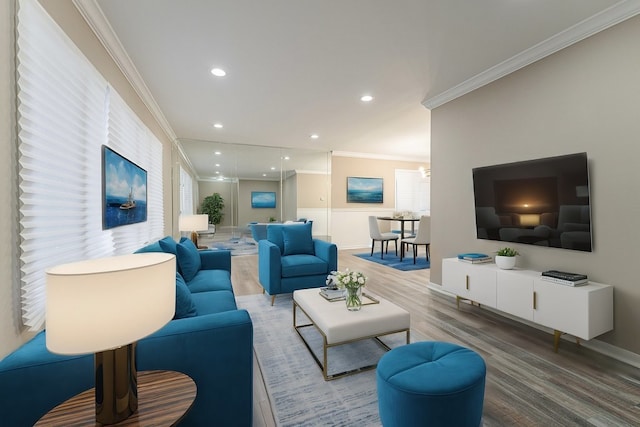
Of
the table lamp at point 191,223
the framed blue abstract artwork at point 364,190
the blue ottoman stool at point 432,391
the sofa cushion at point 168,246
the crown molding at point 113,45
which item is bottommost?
the blue ottoman stool at point 432,391

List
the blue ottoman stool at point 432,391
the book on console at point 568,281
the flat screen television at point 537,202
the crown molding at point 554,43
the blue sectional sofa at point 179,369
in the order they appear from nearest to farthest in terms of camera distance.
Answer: the blue sectional sofa at point 179,369
the blue ottoman stool at point 432,391
the crown molding at point 554,43
the book on console at point 568,281
the flat screen television at point 537,202

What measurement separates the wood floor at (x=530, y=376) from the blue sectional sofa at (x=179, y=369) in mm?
437

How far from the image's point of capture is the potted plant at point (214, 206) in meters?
6.64

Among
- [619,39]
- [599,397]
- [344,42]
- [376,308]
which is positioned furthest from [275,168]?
[599,397]

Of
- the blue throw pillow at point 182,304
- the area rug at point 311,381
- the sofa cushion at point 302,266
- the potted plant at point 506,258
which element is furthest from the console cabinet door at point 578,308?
the blue throw pillow at point 182,304

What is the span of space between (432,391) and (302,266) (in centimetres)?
235

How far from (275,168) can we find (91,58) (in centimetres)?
501

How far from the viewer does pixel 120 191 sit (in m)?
2.61

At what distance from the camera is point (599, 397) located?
1.74 m

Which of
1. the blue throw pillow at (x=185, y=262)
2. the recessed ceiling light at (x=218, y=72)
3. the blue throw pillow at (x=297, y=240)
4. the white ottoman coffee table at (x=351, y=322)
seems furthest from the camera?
the blue throw pillow at (x=297, y=240)

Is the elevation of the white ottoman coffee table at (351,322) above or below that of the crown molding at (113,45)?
below

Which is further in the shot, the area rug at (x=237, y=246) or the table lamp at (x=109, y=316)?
the area rug at (x=237, y=246)

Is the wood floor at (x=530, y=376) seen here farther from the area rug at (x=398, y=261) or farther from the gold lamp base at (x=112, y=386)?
the area rug at (x=398, y=261)

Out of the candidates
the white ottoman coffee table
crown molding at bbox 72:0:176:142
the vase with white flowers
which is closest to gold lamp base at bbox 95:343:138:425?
the white ottoman coffee table
